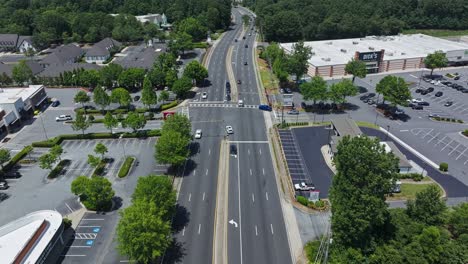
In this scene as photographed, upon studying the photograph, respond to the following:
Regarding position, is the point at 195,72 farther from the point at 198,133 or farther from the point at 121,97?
the point at 198,133

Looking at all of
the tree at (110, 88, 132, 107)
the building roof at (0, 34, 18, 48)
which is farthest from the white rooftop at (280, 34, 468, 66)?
the building roof at (0, 34, 18, 48)

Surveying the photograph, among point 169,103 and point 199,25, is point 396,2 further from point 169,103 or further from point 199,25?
point 169,103

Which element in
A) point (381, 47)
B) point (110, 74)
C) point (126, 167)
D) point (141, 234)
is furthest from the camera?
point (381, 47)

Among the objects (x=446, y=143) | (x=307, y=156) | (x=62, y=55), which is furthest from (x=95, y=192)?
(x=62, y=55)

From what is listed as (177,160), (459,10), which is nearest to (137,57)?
(177,160)

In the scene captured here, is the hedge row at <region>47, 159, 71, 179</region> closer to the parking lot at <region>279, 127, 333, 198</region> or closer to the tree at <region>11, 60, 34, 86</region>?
the parking lot at <region>279, 127, 333, 198</region>
